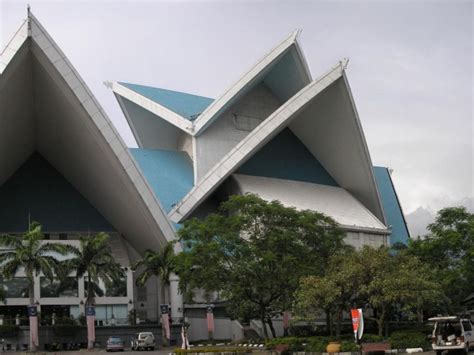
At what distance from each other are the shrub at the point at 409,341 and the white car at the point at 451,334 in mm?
4790

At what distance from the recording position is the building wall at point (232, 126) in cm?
5569

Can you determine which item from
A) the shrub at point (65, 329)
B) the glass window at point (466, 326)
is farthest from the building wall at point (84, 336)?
the glass window at point (466, 326)

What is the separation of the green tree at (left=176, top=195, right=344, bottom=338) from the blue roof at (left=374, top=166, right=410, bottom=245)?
2479 centimetres

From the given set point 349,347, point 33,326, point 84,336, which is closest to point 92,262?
point 84,336

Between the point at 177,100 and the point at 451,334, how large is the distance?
3775 centimetres

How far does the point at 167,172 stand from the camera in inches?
2180

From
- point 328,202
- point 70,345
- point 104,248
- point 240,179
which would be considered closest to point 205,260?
point 104,248

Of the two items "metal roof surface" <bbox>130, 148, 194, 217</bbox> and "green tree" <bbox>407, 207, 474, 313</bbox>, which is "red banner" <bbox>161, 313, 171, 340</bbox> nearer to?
"metal roof surface" <bbox>130, 148, 194, 217</bbox>

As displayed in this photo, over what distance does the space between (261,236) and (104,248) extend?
10858 millimetres

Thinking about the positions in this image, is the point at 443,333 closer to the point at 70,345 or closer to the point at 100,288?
the point at 70,345

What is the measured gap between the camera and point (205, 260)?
120 ft

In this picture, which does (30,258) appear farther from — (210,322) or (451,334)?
(451,334)

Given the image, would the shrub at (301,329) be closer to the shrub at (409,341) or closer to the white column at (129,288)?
the white column at (129,288)

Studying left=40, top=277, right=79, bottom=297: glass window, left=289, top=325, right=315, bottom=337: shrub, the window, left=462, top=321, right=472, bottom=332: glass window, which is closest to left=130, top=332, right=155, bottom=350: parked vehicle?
left=289, top=325, right=315, bottom=337: shrub
